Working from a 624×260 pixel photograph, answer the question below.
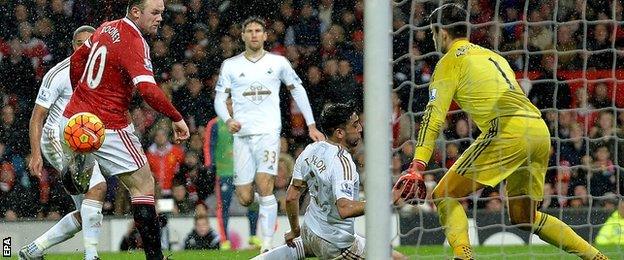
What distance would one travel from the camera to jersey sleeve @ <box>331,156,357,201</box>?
22.6 ft

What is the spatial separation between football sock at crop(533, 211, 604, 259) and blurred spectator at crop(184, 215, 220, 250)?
14.7ft

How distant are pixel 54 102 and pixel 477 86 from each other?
316 centimetres

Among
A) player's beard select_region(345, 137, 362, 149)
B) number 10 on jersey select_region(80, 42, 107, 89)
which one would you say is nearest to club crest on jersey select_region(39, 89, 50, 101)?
number 10 on jersey select_region(80, 42, 107, 89)

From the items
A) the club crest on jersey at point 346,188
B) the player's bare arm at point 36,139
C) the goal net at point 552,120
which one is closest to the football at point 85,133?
the player's bare arm at point 36,139

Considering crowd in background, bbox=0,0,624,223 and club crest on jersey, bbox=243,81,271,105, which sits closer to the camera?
club crest on jersey, bbox=243,81,271,105

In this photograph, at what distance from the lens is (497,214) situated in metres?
11.6

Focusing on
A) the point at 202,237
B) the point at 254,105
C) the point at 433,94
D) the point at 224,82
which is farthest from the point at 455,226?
the point at 202,237

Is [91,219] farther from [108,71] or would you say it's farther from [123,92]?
[108,71]

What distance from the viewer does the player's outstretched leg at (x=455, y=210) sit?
7121 millimetres

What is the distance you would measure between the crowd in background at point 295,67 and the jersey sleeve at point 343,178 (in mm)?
4468

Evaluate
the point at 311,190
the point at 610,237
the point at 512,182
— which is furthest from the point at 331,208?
the point at 610,237

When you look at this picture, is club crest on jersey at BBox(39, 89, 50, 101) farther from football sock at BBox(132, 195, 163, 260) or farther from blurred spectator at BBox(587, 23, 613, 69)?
blurred spectator at BBox(587, 23, 613, 69)

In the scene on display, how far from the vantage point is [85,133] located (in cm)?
771

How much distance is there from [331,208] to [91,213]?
184 centimetres
